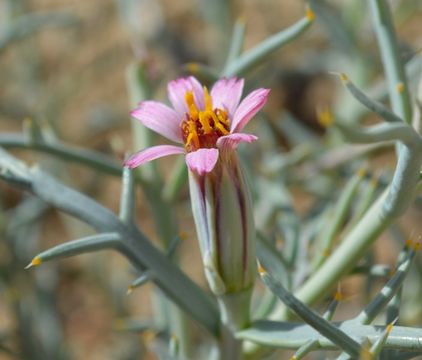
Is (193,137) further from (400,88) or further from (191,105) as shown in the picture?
(400,88)

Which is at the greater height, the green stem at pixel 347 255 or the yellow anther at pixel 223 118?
the yellow anther at pixel 223 118

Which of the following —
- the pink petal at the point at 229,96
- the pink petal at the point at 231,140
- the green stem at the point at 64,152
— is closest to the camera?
the pink petal at the point at 231,140

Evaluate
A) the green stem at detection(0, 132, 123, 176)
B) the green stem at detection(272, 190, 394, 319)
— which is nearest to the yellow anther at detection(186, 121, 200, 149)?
the green stem at detection(272, 190, 394, 319)

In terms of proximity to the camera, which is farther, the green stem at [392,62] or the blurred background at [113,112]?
the blurred background at [113,112]

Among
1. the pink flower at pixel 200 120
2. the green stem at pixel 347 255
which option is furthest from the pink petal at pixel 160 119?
the green stem at pixel 347 255

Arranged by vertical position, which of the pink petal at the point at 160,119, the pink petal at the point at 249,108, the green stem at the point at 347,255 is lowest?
the green stem at the point at 347,255

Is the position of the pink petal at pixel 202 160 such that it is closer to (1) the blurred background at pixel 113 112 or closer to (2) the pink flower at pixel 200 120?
(2) the pink flower at pixel 200 120

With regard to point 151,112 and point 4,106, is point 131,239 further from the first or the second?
point 4,106

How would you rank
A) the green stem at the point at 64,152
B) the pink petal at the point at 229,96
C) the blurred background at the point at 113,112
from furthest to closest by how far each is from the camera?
1. the blurred background at the point at 113,112
2. the green stem at the point at 64,152
3. the pink petal at the point at 229,96
